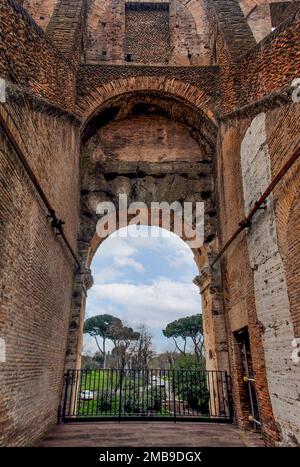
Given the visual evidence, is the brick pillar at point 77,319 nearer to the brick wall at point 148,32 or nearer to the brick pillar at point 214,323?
the brick pillar at point 214,323

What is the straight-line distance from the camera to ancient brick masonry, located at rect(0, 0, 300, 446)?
4.05 metres

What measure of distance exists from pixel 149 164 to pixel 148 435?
628 cm

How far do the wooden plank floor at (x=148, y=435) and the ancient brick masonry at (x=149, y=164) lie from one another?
36 cm

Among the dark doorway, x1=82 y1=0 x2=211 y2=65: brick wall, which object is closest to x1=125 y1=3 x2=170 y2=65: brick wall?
x1=82 y1=0 x2=211 y2=65: brick wall

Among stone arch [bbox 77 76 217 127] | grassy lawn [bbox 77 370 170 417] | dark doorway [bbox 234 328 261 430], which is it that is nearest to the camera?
dark doorway [bbox 234 328 261 430]

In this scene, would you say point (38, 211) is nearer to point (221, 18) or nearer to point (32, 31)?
point (32, 31)

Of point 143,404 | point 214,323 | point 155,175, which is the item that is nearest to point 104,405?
point 143,404

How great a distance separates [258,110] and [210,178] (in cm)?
337

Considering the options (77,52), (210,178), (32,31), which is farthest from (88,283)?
(77,52)

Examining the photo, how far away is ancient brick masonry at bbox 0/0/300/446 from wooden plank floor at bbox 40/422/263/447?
1.20 ft

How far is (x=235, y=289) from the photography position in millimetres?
6578

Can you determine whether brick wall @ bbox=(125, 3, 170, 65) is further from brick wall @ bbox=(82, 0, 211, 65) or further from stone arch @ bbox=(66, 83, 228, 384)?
stone arch @ bbox=(66, 83, 228, 384)

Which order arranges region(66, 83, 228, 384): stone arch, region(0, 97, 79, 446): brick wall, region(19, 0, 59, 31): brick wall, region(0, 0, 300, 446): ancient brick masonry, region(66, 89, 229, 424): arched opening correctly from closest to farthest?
1. region(0, 97, 79, 446): brick wall
2. region(0, 0, 300, 446): ancient brick masonry
3. region(66, 83, 228, 384): stone arch
4. region(66, 89, 229, 424): arched opening
5. region(19, 0, 59, 31): brick wall

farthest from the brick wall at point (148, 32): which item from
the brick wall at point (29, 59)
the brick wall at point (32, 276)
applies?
the brick wall at point (32, 276)
